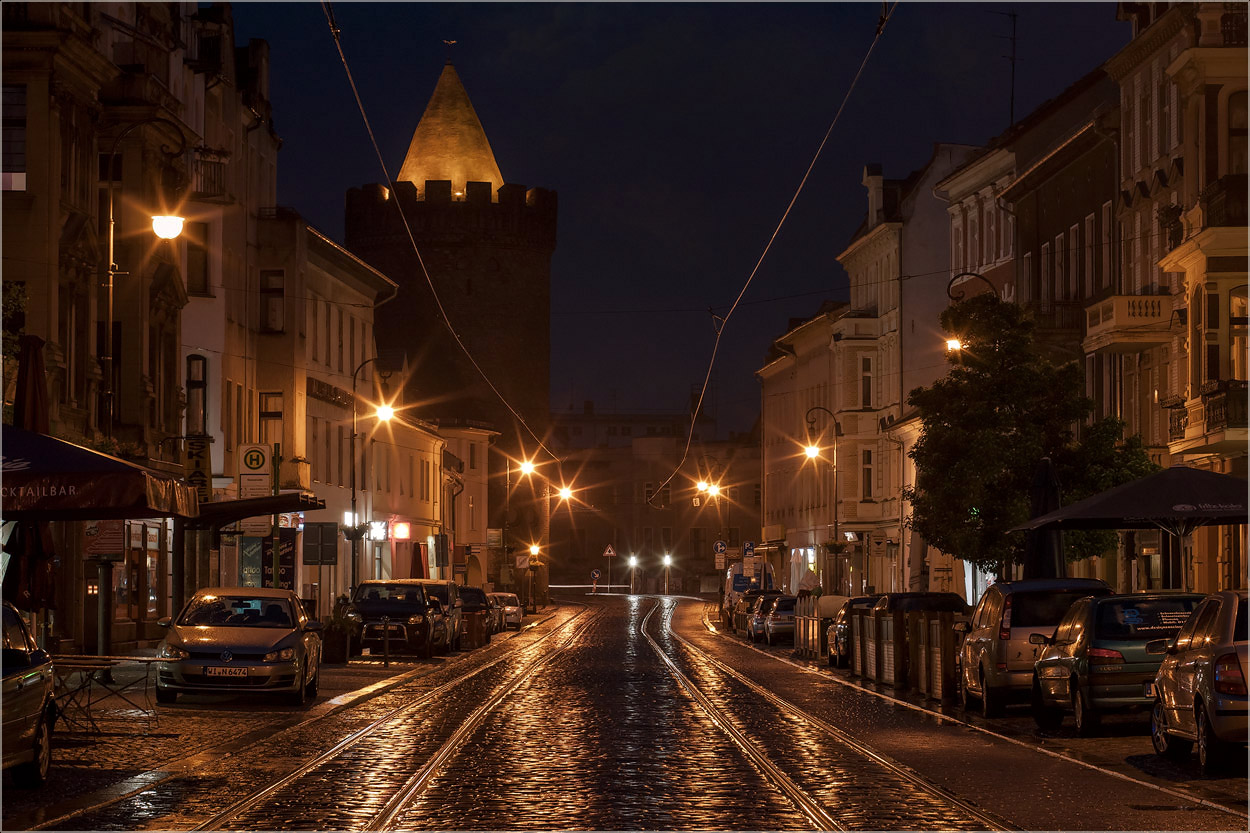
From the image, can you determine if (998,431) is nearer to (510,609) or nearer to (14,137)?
(14,137)

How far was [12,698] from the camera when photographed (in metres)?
14.7

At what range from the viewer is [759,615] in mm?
56875

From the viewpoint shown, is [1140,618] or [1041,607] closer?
[1140,618]

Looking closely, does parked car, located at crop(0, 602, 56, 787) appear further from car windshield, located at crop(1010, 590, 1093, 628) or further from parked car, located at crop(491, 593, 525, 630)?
parked car, located at crop(491, 593, 525, 630)

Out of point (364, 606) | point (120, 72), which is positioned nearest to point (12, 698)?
point (120, 72)

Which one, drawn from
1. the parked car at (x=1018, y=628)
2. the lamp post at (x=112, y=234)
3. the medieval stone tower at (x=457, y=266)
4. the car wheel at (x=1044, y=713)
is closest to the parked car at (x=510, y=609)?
the lamp post at (x=112, y=234)

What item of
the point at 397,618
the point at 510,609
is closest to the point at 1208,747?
the point at 397,618

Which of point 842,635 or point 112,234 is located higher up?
point 112,234

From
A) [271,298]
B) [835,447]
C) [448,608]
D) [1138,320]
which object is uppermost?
[271,298]

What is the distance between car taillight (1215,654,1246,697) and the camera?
15914 millimetres

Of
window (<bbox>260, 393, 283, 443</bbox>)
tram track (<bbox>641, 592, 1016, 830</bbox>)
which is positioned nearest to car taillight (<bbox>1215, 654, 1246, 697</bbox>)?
tram track (<bbox>641, 592, 1016, 830</bbox>)

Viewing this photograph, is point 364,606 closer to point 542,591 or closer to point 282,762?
point 282,762

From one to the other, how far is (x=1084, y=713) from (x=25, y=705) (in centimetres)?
1064

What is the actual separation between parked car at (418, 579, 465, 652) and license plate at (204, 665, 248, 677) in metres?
17.9
